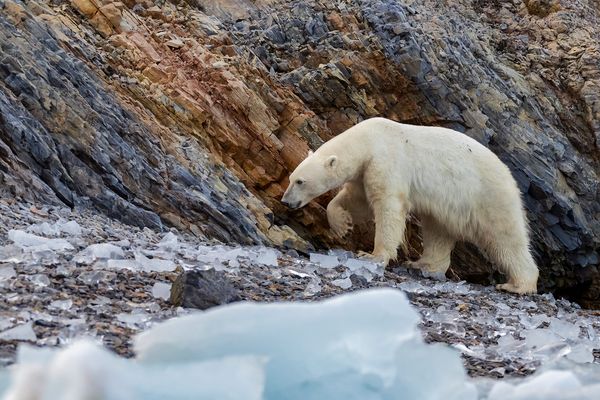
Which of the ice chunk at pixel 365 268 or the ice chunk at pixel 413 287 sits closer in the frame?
the ice chunk at pixel 413 287

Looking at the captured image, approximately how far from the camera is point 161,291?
15.1 feet

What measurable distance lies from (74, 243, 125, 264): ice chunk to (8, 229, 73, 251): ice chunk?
16cm

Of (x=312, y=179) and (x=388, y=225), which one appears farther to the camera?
(x=312, y=179)

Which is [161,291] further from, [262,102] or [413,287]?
[262,102]

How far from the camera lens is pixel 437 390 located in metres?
2.66

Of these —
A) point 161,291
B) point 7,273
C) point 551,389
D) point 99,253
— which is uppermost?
point 551,389

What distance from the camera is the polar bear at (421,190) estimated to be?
9.27m

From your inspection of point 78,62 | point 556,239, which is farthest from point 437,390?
point 556,239

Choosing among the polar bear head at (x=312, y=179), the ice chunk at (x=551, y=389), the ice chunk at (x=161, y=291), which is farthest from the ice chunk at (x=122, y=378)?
the polar bear head at (x=312, y=179)

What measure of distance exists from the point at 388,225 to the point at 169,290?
15.8 feet

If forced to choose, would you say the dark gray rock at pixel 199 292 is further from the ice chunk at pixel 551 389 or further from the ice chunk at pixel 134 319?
the ice chunk at pixel 551 389

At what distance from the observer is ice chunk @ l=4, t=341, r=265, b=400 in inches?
78.5

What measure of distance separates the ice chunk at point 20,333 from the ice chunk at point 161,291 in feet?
4.09

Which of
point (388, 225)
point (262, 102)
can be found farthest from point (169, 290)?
point (262, 102)
